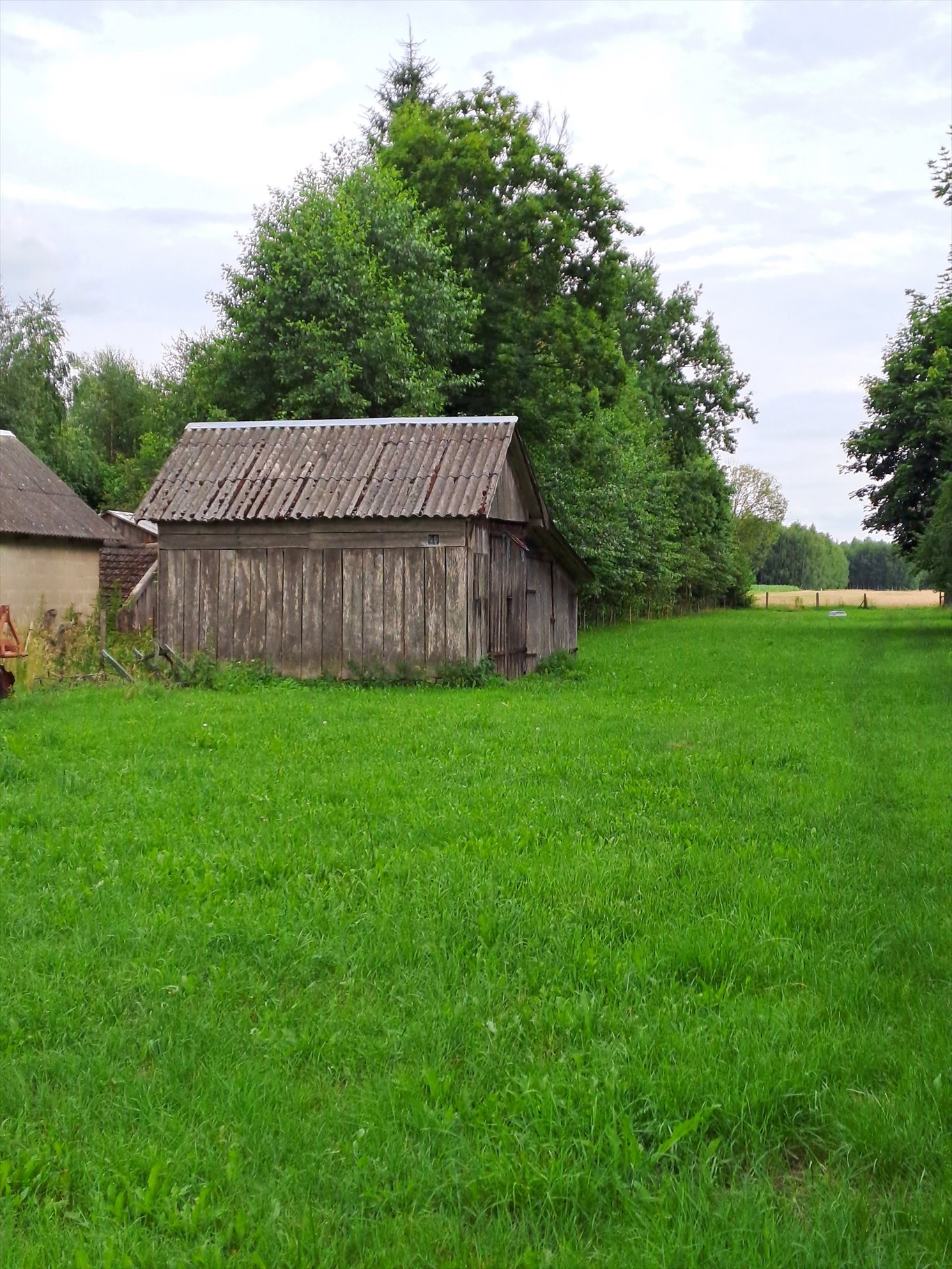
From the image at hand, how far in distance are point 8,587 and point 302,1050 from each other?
21.5m

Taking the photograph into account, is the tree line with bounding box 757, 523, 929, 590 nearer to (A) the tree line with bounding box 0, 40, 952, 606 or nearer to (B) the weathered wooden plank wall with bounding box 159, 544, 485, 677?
A: (A) the tree line with bounding box 0, 40, 952, 606

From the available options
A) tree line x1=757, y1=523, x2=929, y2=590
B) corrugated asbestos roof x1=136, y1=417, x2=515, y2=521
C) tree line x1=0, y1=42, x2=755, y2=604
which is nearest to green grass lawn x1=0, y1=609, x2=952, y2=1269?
corrugated asbestos roof x1=136, y1=417, x2=515, y2=521

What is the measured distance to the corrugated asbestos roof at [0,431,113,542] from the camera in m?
23.9

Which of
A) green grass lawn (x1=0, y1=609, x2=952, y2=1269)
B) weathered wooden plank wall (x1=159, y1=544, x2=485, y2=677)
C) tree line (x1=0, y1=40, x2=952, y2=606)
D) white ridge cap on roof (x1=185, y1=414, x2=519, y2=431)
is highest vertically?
tree line (x1=0, y1=40, x2=952, y2=606)

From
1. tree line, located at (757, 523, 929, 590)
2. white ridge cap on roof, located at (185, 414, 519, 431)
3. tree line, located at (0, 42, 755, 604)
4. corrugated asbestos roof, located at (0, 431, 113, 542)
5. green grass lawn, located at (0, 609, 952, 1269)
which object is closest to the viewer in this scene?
green grass lawn, located at (0, 609, 952, 1269)

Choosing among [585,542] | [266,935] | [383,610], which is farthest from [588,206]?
[266,935]

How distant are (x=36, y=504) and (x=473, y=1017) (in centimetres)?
2304

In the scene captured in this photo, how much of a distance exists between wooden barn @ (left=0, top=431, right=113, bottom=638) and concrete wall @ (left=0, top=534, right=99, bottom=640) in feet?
0.05

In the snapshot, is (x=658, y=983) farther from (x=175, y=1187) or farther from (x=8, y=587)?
(x=8, y=587)

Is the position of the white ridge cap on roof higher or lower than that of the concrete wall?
higher

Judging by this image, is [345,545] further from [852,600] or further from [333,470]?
[852,600]

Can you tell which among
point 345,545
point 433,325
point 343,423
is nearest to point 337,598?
point 345,545

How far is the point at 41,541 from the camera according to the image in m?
24.7

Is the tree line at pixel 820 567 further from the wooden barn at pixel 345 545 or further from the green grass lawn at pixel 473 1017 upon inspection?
the green grass lawn at pixel 473 1017
